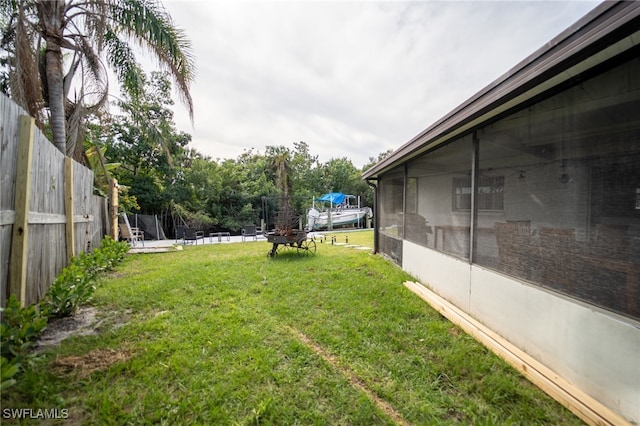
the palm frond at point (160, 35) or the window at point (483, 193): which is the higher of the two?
the palm frond at point (160, 35)

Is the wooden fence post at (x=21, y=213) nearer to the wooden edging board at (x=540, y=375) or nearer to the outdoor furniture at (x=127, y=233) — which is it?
the wooden edging board at (x=540, y=375)

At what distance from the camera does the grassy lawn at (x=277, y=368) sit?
1.81 metres

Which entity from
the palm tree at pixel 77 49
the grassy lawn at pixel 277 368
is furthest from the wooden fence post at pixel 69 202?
the palm tree at pixel 77 49

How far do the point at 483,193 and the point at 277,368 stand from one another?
2.91 metres

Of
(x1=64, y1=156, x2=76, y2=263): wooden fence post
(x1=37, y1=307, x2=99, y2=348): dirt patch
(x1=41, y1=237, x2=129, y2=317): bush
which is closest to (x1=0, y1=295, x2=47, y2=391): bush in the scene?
(x1=41, y1=237, x2=129, y2=317): bush

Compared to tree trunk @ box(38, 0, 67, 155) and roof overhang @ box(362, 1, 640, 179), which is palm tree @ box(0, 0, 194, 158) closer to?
tree trunk @ box(38, 0, 67, 155)

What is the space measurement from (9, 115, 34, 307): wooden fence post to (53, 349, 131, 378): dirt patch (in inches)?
25.6

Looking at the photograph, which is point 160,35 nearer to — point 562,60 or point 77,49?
point 77,49

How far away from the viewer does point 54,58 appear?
5.00 metres

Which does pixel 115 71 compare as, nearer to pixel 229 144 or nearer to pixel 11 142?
pixel 11 142

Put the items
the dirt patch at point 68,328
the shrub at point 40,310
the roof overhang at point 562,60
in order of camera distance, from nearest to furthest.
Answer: the roof overhang at point 562,60, the shrub at point 40,310, the dirt patch at point 68,328

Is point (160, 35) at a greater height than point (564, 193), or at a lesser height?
greater

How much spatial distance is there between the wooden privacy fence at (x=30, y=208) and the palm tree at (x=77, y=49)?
2.24 metres

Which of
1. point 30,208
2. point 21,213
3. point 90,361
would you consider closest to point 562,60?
point 90,361
